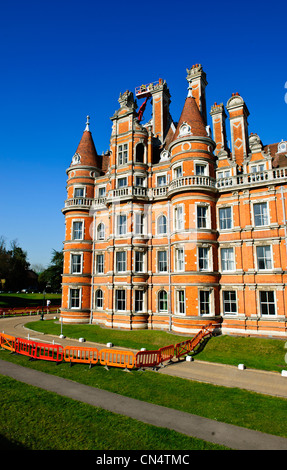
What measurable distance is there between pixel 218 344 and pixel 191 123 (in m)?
20.5

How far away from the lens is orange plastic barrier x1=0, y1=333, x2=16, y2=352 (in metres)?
20.3

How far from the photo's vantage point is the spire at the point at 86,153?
35250mm

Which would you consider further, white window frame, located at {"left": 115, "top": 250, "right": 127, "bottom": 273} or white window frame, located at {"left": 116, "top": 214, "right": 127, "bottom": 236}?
white window frame, located at {"left": 116, "top": 214, "right": 127, "bottom": 236}

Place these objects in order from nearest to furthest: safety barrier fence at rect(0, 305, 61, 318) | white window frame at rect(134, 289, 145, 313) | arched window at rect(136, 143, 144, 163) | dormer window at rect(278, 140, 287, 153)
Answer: dormer window at rect(278, 140, 287, 153)
white window frame at rect(134, 289, 145, 313)
arched window at rect(136, 143, 144, 163)
safety barrier fence at rect(0, 305, 61, 318)

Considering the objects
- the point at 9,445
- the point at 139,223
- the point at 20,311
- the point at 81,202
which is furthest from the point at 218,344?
the point at 20,311

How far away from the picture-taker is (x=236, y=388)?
13.9 meters

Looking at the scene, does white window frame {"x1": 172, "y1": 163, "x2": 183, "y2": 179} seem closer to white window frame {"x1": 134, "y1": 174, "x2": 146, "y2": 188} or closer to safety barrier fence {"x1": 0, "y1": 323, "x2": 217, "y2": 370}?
white window frame {"x1": 134, "y1": 174, "x2": 146, "y2": 188}

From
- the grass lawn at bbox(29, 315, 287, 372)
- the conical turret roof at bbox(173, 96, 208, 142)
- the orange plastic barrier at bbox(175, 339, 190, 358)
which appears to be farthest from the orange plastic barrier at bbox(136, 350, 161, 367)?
the conical turret roof at bbox(173, 96, 208, 142)

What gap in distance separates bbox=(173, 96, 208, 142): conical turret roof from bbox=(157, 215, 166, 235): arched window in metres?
8.19

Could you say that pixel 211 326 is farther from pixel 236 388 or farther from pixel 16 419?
pixel 16 419

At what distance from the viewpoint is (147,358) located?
55.4ft

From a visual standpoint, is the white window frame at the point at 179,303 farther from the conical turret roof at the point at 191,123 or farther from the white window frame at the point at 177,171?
the conical turret roof at the point at 191,123

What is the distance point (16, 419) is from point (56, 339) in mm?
15350

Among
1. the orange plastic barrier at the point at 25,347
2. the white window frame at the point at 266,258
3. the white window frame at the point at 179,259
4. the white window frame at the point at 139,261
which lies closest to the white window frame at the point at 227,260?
the white window frame at the point at 266,258
